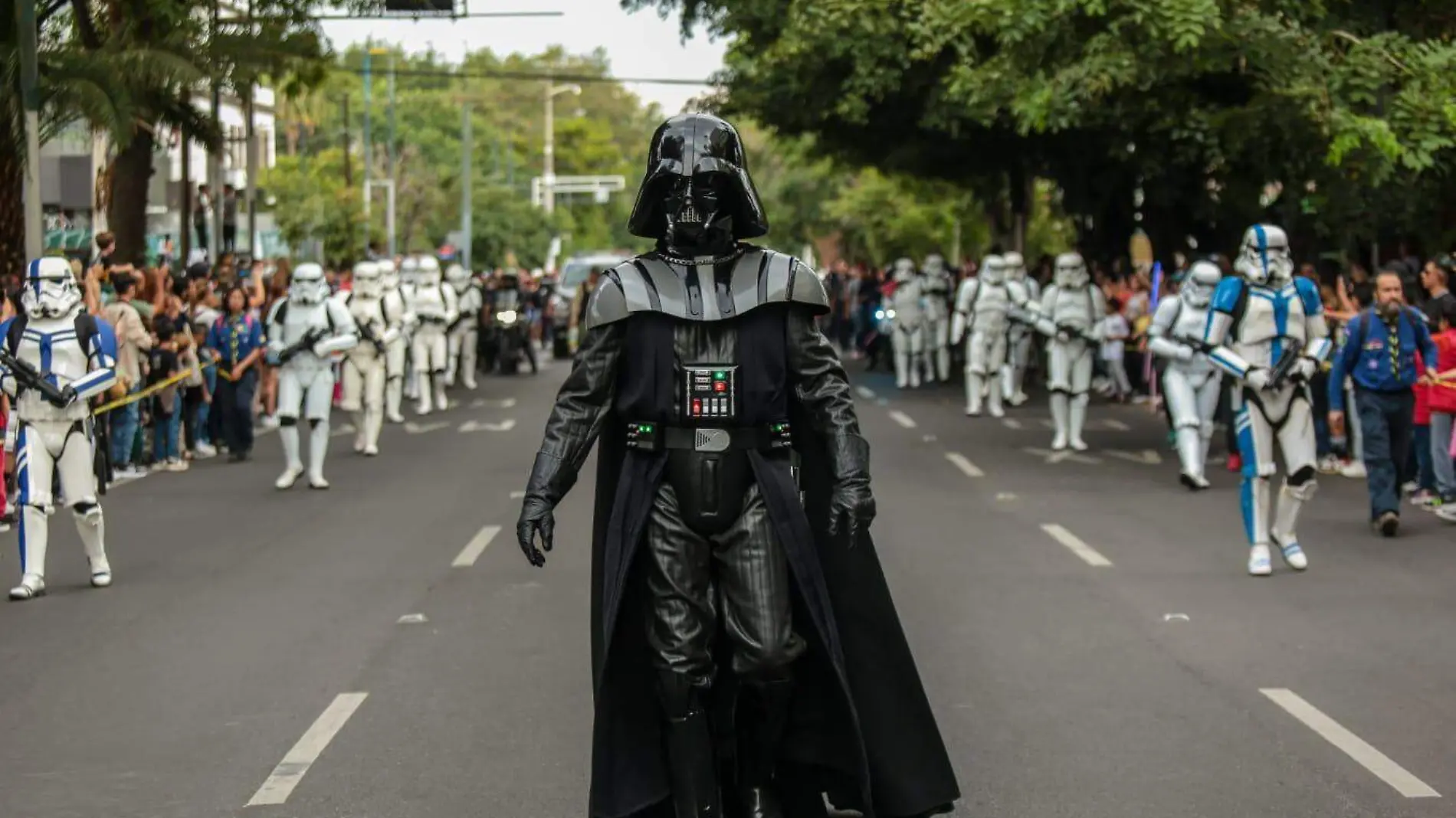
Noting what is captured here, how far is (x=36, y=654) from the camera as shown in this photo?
35.8 ft

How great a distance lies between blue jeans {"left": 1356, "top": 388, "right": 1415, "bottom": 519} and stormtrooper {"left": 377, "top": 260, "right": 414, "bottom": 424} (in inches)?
447

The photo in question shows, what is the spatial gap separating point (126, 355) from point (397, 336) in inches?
208

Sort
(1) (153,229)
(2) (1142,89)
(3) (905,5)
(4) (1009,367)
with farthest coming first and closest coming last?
(1) (153,229), (4) (1009,367), (3) (905,5), (2) (1142,89)

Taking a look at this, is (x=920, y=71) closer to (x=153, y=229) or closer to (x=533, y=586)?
(x=533, y=586)

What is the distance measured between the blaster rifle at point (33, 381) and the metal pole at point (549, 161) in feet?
302

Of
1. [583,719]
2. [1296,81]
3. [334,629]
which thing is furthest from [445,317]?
[583,719]

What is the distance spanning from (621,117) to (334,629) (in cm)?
15760

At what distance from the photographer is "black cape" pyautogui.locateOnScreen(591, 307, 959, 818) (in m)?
6.50

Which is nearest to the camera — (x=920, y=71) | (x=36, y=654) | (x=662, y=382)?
(x=662, y=382)

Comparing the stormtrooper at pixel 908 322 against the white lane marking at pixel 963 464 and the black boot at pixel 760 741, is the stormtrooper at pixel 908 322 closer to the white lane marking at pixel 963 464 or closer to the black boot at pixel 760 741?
the white lane marking at pixel 963 464

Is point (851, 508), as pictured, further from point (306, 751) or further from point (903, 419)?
point (903, 419)

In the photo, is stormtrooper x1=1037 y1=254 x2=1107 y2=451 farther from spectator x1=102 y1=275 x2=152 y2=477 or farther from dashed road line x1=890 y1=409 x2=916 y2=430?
spectator x1=102 y1=275 x2=152 y2=477

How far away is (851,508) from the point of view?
6.42m

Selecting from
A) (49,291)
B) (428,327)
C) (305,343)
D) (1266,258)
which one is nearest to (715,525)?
(49,291)
